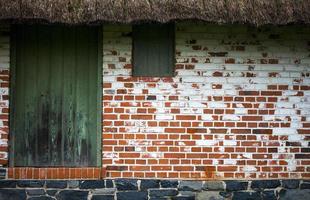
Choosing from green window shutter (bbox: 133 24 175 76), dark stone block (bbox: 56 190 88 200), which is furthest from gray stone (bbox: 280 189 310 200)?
dark stone block (bbox: 56 190 88 200)

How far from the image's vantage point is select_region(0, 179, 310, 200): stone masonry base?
21.0ft

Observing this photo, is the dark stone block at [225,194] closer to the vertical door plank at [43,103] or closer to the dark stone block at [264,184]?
the dark stone block at [264,184]

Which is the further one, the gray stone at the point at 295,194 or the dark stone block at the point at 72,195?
the gray stone at the point at 295,194

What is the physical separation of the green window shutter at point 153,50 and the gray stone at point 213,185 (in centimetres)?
146

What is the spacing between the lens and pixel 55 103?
21.6 ft

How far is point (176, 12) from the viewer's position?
596 cm

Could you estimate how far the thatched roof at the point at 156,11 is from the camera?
231 inches

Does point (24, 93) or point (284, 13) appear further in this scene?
point (24, 93)

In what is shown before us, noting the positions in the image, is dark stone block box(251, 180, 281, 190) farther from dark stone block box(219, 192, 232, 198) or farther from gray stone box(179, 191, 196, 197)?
gray stone box(179, 191, 196, 197)

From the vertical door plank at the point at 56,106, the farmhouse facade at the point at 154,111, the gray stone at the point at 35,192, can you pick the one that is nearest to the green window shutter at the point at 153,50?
the farmhouse facade at the point at 154,111

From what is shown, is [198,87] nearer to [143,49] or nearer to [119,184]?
[143,49]

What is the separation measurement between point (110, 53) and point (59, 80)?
2.44ft

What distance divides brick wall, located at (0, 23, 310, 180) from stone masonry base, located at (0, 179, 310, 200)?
0.10 meters

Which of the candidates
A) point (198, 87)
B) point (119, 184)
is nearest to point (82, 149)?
point (119, 184)
